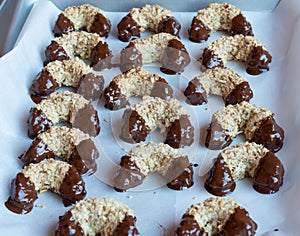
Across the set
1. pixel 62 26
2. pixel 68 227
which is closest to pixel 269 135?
pixel 68 227

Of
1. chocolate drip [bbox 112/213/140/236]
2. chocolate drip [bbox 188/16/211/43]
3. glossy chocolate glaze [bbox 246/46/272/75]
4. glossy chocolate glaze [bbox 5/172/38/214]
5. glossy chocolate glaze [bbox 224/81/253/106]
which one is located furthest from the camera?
chocolate drip [bbox 188/16/211/43]

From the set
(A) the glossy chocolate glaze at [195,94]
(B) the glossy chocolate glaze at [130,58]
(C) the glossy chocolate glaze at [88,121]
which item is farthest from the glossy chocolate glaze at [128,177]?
(B) the glossy chocolate glaze at [130,58]

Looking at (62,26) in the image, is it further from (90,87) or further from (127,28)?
(90,87)

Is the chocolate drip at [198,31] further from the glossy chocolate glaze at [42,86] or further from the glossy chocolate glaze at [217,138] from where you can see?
the glossy chocolate glaze at [42,86]

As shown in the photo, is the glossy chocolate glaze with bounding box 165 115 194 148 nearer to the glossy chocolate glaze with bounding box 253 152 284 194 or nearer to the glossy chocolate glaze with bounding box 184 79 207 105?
the glossy chocolate glaze with bounding box 184 79 207 105

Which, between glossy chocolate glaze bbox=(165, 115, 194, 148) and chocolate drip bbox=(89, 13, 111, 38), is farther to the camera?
chocolate drip bbox=(89, 13, 111, 38)

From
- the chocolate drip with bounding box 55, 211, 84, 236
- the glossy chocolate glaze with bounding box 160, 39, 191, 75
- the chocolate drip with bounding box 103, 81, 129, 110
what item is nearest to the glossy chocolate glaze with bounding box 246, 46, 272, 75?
the glossy chocolate glaze with bounding box 160, 39, 191, 75
